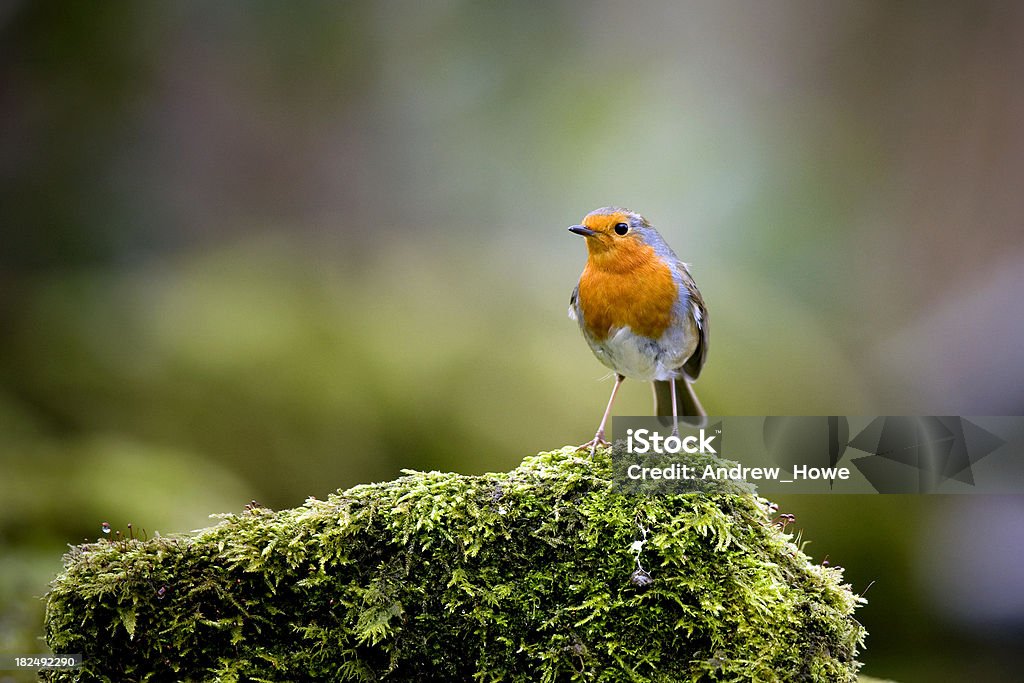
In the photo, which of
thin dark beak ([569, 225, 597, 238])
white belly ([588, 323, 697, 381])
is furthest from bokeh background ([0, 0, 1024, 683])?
thin dark beak ([569, 225, 597, 238])

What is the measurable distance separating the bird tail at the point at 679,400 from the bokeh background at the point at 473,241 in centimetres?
135

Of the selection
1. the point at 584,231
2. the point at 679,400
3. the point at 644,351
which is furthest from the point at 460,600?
the point at 679,400

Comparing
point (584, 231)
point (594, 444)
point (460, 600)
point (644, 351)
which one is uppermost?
point (584, 231)

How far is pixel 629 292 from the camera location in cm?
289

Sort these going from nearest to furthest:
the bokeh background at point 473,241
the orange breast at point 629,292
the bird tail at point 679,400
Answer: the orange breast at point 629,292
the bird tail at point 679,400
the bokeh background at point 473,241

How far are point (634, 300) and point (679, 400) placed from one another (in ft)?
2.54

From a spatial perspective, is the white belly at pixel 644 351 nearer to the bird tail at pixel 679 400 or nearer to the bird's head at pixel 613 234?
the bird's head at pixel 613 234

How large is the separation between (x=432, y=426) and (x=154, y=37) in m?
4.77

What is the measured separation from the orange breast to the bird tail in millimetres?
590

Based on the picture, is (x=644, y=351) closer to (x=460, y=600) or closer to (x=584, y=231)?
(x=584, y=231)

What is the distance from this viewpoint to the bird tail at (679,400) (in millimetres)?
3438

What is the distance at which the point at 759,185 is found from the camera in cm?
675

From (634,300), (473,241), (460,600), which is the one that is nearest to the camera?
(460,600)

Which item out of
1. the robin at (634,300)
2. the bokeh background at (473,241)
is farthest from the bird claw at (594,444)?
the bokeh background at (473,241)
